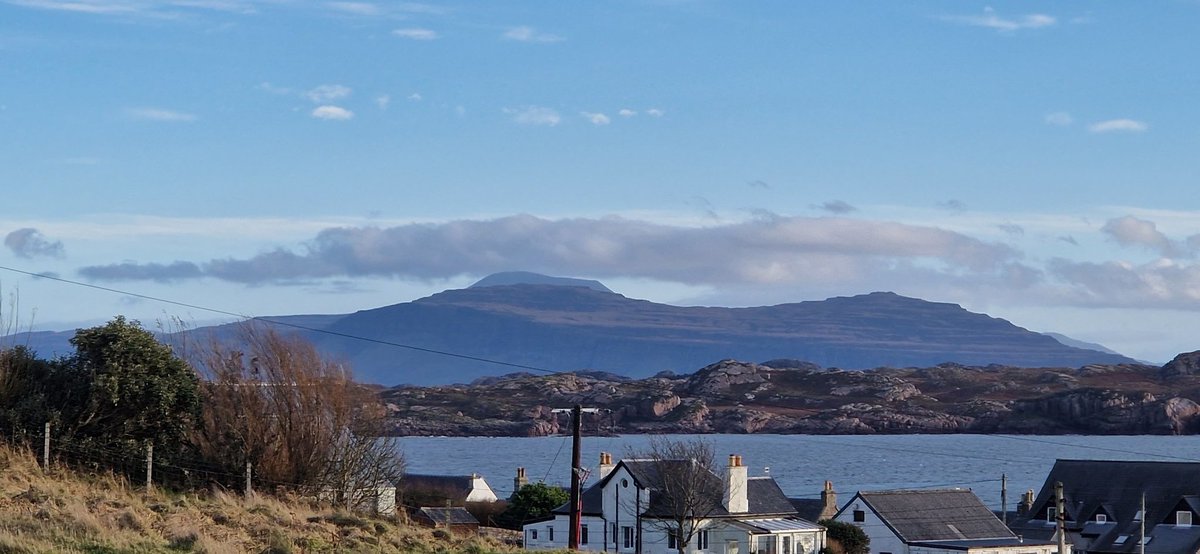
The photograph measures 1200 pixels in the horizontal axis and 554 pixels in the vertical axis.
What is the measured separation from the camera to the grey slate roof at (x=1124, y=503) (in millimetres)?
62500

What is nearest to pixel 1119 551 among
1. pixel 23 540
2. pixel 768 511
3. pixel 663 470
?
Answer: pixel 768 511

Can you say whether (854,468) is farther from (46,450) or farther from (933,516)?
(46,450)

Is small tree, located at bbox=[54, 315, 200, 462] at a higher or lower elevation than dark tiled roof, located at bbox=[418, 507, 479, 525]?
higher

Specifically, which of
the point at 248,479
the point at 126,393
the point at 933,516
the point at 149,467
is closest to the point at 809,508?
the point at 933,516

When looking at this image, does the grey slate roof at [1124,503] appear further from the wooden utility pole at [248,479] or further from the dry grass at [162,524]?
the wooden utility pole at [248,479]

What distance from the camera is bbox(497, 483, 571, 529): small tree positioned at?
64.0 m

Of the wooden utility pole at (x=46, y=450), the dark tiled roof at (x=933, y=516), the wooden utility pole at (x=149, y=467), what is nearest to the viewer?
the wooden utility pole at (x=46, y=450)

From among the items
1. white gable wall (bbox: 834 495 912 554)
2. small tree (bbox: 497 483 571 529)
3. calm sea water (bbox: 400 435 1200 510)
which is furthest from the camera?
calm sea water (bbox: 400 435 1200 510)

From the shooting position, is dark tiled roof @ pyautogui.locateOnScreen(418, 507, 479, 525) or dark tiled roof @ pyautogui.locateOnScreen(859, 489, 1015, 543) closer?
dark tiled roof @ pyautogui.locateOnScreen(859, 489, 1015, 543)

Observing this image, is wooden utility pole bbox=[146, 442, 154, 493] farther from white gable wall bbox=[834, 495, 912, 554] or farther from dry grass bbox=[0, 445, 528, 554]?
white gable wall bbox=[834, 495, 912, 554]

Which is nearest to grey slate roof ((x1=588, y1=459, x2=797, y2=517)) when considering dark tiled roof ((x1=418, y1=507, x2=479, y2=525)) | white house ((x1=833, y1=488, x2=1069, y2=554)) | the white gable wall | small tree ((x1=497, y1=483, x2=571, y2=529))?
the white gable wall

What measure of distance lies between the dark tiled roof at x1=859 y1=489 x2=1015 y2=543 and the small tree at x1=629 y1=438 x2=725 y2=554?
9.55 meters

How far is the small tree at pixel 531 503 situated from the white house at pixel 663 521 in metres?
6.90

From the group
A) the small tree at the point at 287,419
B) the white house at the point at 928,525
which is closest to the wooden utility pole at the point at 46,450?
the small tree at the point at 287,419
